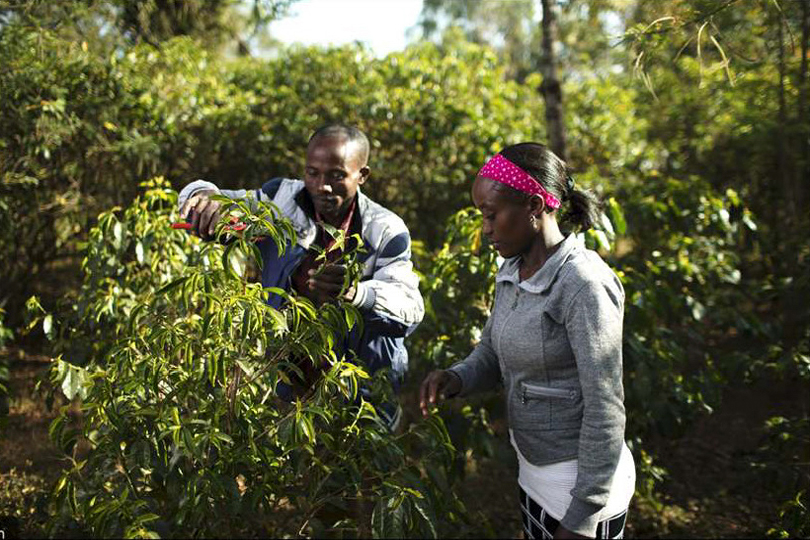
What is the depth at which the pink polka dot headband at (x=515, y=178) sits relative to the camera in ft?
6.39

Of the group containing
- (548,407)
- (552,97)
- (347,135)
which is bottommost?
(548,407)

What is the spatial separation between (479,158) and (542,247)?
4.17 metres

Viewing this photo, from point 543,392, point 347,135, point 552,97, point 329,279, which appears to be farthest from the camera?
point 552,97

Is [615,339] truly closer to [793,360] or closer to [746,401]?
[793,360]

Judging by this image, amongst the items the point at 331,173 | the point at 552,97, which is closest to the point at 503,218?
the point at 331,173

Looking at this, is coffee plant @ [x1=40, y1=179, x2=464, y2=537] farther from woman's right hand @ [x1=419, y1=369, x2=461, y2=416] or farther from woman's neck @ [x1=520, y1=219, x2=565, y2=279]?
woman's neck @ [x1=520, y1=219, x2=565, y2=279]

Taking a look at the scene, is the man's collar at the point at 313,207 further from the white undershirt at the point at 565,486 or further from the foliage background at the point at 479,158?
the white undershirt at the point at 565,486

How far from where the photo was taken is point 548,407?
1947 mm

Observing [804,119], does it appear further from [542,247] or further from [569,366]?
[569,366]

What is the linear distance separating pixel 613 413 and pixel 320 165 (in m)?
1.33

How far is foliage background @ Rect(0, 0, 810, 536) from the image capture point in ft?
10.7

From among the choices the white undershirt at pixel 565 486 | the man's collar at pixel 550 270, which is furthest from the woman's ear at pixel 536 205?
the white undershirt at pixel 565 486

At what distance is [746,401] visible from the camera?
5297 mm

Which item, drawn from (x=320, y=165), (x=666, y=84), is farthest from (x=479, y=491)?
(x=666, y=84)
